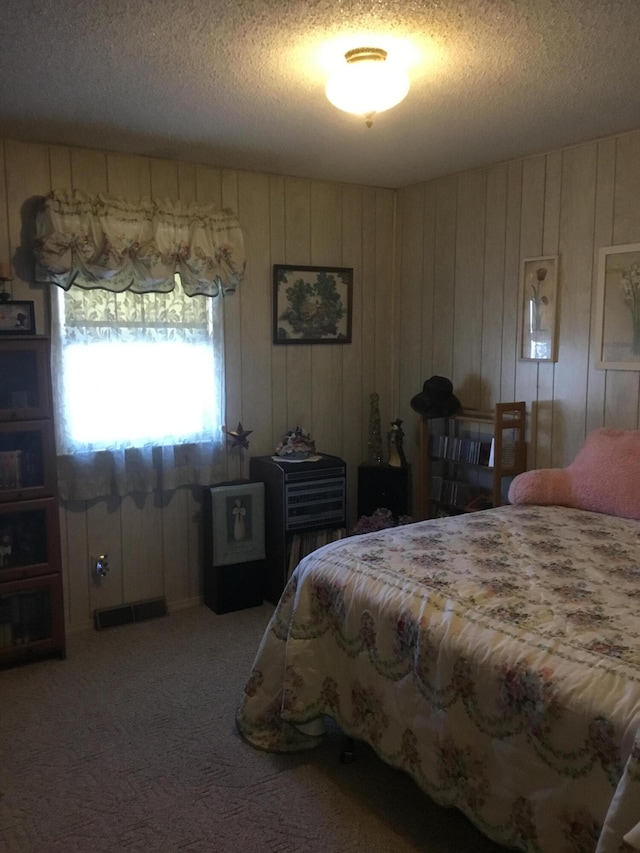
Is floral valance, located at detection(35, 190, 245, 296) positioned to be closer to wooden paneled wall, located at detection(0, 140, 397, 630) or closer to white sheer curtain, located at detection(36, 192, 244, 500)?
white sheer curtain, located at detection(36, 192, 244, 500)

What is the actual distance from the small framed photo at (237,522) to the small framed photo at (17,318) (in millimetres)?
1252

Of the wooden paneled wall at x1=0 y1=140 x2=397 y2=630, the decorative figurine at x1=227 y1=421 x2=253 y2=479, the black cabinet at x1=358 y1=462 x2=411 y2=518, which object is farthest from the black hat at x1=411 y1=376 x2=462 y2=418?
the decorative figurine at x1=227 y1=421 x2=253 y2=479

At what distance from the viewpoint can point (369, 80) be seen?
234cm

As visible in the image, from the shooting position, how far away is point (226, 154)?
3623 millimetres

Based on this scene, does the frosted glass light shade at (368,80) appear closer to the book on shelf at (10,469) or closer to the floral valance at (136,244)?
the floral valance at (136,244)

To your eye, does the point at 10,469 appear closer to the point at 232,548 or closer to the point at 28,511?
the point at 28,511

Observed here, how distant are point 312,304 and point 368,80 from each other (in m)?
2.00

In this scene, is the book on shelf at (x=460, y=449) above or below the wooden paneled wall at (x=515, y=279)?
below

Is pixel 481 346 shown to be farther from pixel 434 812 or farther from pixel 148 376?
pixel 434 812

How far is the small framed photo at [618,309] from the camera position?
3305 millimetres

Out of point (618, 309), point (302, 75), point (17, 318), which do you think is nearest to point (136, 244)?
point (17, 318)

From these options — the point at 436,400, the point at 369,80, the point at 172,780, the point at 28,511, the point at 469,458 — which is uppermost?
the point at 369,80

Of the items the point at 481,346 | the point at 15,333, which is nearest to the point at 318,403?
the point at 481,346

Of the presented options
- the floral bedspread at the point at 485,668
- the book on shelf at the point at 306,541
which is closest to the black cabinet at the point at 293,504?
the book on shelf at the point at 306,541
